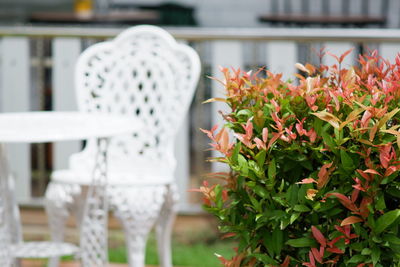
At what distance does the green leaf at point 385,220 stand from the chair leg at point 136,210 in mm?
1489

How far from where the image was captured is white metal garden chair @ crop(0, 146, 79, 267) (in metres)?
A: 2.35

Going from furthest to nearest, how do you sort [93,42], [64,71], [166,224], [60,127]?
[93,42] → [64,71] → [166,224] → [60,127]

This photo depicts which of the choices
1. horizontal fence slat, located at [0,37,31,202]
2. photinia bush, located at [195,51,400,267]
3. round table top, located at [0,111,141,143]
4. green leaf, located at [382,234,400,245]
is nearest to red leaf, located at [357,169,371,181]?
photinia bush, located at [195,51,400,267]

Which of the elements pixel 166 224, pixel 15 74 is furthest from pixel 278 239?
pixel 15 74

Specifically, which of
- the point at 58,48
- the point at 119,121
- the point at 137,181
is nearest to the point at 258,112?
the point at 119,121

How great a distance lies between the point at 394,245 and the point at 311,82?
363 millimetres

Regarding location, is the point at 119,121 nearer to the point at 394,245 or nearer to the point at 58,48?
the point at 394,245

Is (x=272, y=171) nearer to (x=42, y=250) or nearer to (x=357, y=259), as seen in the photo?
(x=357, y=259)

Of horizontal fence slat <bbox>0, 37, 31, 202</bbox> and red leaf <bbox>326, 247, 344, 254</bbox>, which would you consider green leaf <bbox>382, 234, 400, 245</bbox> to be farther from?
horizontal fence slat <bbox>0, 37, 31, 202</bbox>

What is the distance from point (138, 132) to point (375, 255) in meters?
1.99

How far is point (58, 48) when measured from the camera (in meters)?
3.95

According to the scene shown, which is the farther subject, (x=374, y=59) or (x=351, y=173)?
(x=374, y=59)

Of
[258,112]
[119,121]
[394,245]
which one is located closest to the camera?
[394,245]

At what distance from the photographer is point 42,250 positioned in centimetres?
259
